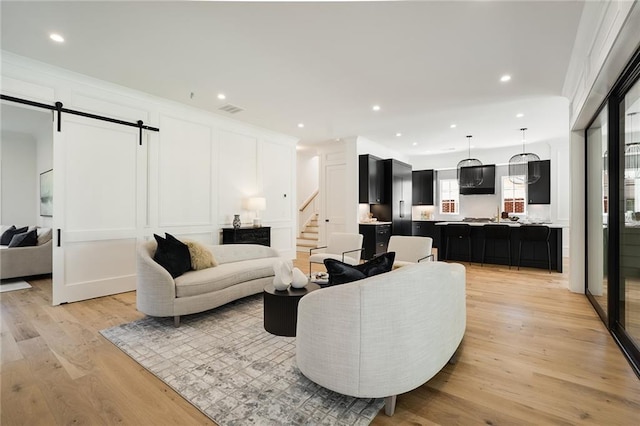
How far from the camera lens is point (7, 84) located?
3379 millimetres

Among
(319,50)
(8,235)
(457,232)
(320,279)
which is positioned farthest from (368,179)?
(8,235)

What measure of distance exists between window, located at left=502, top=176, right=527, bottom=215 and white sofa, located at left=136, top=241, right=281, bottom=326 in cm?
774

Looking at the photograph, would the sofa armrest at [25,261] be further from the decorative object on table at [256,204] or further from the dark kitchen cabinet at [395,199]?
the dark kitchen cabinet at [395,199]

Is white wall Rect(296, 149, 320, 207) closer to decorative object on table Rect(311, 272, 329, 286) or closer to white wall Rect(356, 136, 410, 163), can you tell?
white wall Rect(356, 136, 410, 163)

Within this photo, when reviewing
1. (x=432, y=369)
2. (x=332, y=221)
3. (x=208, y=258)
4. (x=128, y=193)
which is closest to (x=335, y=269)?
(x=432, y=369)

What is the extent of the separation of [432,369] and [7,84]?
513 cm

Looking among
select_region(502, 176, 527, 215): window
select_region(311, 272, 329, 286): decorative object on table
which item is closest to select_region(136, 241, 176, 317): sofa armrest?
select_region(311, 272, 329, 286): decorative object on table

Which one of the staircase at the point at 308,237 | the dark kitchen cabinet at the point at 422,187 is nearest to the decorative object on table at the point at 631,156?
the staircase at the point at 308,237

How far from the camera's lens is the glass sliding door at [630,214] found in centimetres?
235

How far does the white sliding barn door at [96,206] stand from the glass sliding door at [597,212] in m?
5.89

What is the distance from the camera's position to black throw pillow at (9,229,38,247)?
16.6 feet

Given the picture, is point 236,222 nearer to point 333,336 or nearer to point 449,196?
point 333,336

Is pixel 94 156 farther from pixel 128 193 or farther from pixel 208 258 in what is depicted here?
pixel 208 258

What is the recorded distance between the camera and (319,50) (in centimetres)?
322
